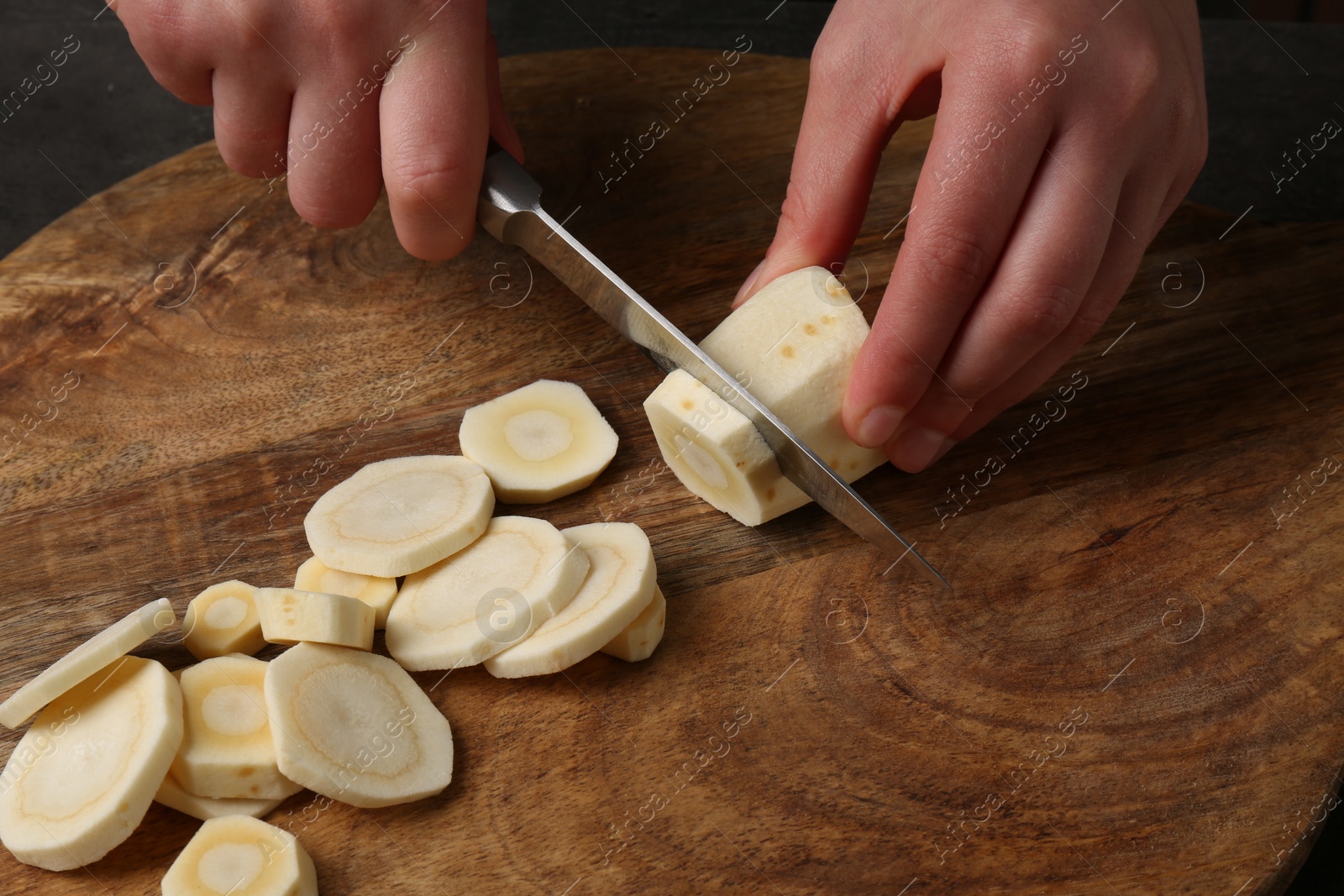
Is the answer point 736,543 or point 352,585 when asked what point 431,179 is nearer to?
point 352,585

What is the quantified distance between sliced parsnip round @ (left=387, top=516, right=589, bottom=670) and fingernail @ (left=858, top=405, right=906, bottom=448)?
0.45 m

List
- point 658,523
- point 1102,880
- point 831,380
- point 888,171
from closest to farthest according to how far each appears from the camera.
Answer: point 1102,880, point 831,380, point 658,523, point 888,171

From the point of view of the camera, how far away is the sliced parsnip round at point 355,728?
138cm

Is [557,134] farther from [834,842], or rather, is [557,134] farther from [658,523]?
[834,842]

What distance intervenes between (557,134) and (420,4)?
0.73 metres

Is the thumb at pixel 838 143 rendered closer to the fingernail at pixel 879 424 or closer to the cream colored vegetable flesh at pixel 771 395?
the cream colored vegetable flesh at pixel 771 395

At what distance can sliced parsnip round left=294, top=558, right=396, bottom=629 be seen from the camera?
1595mm

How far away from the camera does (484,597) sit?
1575mm

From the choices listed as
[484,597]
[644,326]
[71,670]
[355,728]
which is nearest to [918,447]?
[644,326]

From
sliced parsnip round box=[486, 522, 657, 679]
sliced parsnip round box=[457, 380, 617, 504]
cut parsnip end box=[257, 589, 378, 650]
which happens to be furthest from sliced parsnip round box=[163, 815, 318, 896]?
sliced parsnip round box=[457, 380, 617, 504]

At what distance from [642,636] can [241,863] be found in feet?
1.90

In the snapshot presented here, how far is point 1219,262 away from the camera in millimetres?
2131

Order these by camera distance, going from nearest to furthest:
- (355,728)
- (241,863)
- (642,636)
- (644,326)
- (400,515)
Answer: (241,863) < (355,728) < (642,636) < (400,515) < (644,326)

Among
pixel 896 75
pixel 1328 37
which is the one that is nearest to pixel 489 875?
pixel 896 75
